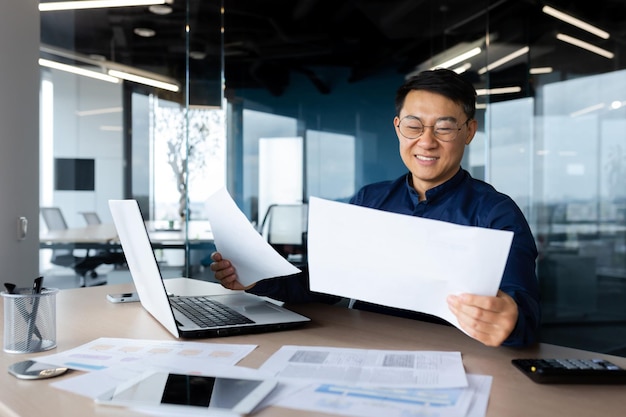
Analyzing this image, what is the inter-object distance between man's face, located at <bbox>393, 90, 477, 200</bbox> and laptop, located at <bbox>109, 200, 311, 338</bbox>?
0.60 metres

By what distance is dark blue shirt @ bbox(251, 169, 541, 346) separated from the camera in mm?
1306

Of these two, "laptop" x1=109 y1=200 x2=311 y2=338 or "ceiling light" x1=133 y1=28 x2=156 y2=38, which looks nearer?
"laptop" x1=109 y1=200 x2=311 y2=338

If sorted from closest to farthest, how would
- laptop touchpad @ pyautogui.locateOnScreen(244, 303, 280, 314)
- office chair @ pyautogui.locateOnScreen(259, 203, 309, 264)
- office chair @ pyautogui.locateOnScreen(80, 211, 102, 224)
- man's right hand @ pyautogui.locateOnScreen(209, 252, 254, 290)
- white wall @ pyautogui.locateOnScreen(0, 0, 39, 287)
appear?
laptop touchpad @ pyautogui.locateOnScreen(244, 303, 280, 314)
man's right hand @ pyautogui.locateOnScreen(209, 252, 254, 290)
white wall @ pyautogui.locateOnScreen(0, 0, 39, 287)
office chair @ pyautogui.locateOnScreen(80, 211, 102, 224)
office chair @ pyautogui.locateOnScreen(259, 203, 309, 264)

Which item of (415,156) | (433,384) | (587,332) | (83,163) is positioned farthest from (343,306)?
(83,163)

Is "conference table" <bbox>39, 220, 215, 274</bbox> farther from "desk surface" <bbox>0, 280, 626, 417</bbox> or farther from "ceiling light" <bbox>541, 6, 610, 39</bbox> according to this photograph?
"ceiling light" <bbox>541, 6, 610, 39</bbox>

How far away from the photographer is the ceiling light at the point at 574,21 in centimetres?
438

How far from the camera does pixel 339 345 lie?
1.23 metres

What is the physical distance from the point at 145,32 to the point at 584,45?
367 centimetres

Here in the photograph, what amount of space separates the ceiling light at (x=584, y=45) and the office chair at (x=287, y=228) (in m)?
2.82

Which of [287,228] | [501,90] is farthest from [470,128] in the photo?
[287,228]

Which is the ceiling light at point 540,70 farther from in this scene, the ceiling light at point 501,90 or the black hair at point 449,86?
the black hair at point 449,86

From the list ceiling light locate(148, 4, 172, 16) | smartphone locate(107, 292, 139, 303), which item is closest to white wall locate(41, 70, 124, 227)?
ceiling light locate(148, 4, 172, 16)

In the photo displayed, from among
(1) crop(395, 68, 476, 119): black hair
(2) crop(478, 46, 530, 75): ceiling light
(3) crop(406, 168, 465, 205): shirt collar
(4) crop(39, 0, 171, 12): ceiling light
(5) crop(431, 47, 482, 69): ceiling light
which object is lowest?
(3) crop(406, 168, 465, 205): shirt collar

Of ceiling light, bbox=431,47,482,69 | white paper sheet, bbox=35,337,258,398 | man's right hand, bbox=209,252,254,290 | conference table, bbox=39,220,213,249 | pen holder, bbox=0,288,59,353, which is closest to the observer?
white paper sheet, bbox=35,337,258,398
